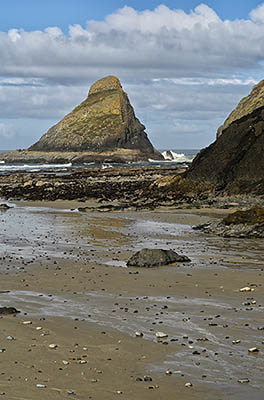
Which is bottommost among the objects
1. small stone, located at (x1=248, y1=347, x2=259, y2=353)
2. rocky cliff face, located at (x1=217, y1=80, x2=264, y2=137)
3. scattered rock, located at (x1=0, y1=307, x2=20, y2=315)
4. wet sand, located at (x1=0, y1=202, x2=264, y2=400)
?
wet sand, located at (x1=0, y1=202, x2=264, y2=400)

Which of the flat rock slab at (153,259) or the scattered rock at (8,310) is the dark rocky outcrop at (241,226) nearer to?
the flat rock slab at (153,259)

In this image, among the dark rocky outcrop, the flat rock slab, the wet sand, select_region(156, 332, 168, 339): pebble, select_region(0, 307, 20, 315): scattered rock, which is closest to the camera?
the wet sand

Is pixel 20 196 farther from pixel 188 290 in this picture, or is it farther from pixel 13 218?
pixel 188 290

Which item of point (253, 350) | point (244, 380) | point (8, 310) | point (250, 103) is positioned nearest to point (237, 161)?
point (8, 310)

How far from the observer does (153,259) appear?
15758mm

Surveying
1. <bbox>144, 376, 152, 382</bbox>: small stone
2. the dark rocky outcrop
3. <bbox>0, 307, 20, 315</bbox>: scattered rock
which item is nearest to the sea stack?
the dark rocky outcrop

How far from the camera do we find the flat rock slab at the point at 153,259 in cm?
1564

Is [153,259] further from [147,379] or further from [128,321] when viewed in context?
[147,379]

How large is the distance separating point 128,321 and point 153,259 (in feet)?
19.9

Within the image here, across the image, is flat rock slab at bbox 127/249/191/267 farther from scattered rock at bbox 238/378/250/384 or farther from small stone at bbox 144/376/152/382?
scattered rock at bbox 238/378/250/384

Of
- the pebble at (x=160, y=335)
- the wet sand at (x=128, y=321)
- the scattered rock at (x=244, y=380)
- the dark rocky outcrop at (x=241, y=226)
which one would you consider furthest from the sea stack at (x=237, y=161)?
the scattered rock at (x=244, y=380)

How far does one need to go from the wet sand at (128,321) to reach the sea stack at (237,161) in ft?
58.3

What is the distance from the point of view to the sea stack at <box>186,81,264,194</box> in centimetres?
3772

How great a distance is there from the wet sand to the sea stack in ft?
58.3
